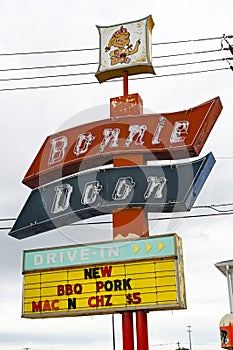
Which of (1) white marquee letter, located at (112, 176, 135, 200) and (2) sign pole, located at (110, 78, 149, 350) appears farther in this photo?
(1) white marquee letter, located at (112, 176, 135, 200)

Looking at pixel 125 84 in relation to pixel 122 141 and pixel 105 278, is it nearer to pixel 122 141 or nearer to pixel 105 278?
pixel 122 141

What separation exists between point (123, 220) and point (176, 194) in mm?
1596

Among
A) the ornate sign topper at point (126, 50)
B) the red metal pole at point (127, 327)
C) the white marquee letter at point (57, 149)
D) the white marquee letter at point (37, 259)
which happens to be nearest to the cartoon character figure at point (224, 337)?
the red metal pole at point (127, 327)

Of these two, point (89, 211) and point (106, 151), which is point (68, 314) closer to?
point (89, 211)

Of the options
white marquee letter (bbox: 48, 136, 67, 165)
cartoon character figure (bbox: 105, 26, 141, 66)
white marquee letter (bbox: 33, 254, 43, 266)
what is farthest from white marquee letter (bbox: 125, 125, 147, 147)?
white marquee letter (bbox: 33, 254, 43, 266)

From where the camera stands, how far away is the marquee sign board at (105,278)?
1384cm

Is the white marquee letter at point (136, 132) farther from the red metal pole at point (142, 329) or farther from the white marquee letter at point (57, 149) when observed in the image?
the red metal pole at point (142, 329)

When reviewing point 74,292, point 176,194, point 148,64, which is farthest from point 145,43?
point 74,292

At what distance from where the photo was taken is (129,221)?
15086 millimetres

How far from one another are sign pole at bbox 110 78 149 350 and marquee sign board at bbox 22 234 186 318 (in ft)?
1.68

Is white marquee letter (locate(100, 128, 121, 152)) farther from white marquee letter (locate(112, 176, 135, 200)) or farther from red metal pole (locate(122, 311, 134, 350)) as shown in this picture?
red metal pole (locate(122, 311, 134, 350))

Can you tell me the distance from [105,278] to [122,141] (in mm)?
3950

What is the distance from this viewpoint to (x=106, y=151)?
52.7ft

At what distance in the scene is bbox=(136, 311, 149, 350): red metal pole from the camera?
1388cm
